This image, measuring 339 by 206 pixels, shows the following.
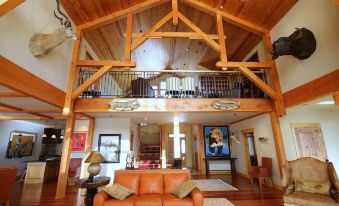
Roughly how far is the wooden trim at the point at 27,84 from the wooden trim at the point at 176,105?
87 centimetres

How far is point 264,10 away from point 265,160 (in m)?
4.94

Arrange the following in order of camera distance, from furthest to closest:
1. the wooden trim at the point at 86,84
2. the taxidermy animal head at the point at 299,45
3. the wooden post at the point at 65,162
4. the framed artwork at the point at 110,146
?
the framed artwork at the point at 110,146, the wooden trim at the point at 86,84, the wooden post at the point at 65,162, the taxidermy animal head at the point at 299,45

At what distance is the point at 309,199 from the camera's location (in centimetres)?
299

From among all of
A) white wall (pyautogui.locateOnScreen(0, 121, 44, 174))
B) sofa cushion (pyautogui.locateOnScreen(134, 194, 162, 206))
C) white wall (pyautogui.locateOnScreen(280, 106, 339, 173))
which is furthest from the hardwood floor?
white wall (pyautogui.locateOnScreen(0, 121, 44, 174))

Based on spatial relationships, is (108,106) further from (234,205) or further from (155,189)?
(234,205)

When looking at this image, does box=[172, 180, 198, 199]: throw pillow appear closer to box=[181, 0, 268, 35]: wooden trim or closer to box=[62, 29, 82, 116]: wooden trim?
box=[62, 29, 82, 116]: wooden trim

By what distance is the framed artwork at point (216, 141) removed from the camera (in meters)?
8.53

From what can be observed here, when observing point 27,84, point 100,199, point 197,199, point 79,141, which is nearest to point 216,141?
point 197,199

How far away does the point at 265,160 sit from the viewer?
580cm

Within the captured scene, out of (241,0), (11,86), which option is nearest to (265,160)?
(241,0)

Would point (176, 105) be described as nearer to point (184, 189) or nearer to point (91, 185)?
point (184, 189)

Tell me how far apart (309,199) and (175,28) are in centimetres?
689

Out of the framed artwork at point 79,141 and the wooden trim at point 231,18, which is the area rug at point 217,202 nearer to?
the framed artwork at point 79,141

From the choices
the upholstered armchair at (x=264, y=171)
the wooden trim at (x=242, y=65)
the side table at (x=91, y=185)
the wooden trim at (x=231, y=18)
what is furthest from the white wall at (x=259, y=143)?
the side table at (x=91, y=185)
